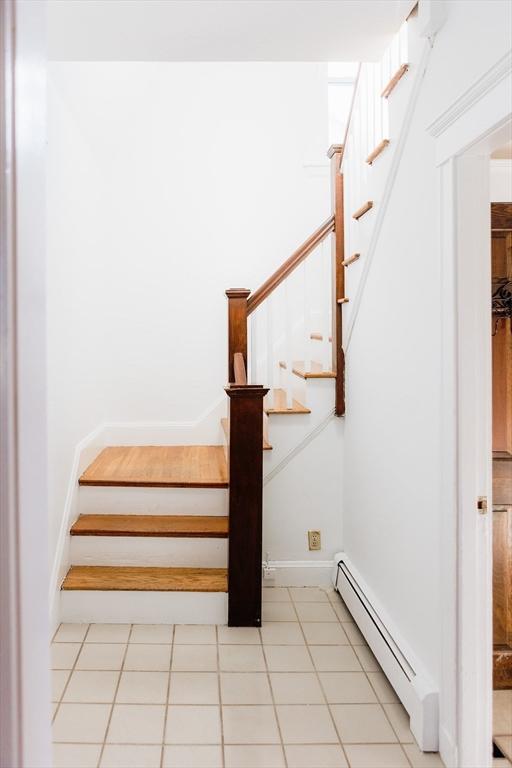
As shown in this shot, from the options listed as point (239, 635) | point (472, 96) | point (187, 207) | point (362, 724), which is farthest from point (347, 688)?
point (187, 207)

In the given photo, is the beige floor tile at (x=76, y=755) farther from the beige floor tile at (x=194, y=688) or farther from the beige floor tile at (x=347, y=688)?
the beige floor tile at (x=347, y=688)

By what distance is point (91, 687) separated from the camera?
101 inches

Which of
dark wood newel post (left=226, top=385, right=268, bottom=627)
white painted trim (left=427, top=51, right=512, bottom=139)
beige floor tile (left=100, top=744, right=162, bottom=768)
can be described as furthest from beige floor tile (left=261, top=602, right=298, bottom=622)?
white painted trim (left=427, top=51, right=512, bottom=139)

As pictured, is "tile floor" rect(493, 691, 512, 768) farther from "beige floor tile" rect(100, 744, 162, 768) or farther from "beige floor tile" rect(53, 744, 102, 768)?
"beige floor tile" rect(53, 744, 102, 768)

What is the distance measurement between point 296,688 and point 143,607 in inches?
37.6

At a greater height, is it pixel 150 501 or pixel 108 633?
pixel 150 501

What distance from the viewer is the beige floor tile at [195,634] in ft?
9.86

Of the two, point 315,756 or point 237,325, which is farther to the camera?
point 237,325

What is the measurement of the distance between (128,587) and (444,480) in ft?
5.91

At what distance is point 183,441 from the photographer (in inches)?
190

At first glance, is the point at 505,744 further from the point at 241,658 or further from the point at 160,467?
the point at 160,467

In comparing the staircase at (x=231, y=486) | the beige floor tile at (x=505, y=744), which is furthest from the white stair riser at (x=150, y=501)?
the beige floor tile at (x=505, y=744)

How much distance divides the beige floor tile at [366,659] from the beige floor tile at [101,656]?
1.06 m

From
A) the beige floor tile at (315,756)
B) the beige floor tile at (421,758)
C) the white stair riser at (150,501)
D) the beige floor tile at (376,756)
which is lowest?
the beige floor tile at (421,758)
